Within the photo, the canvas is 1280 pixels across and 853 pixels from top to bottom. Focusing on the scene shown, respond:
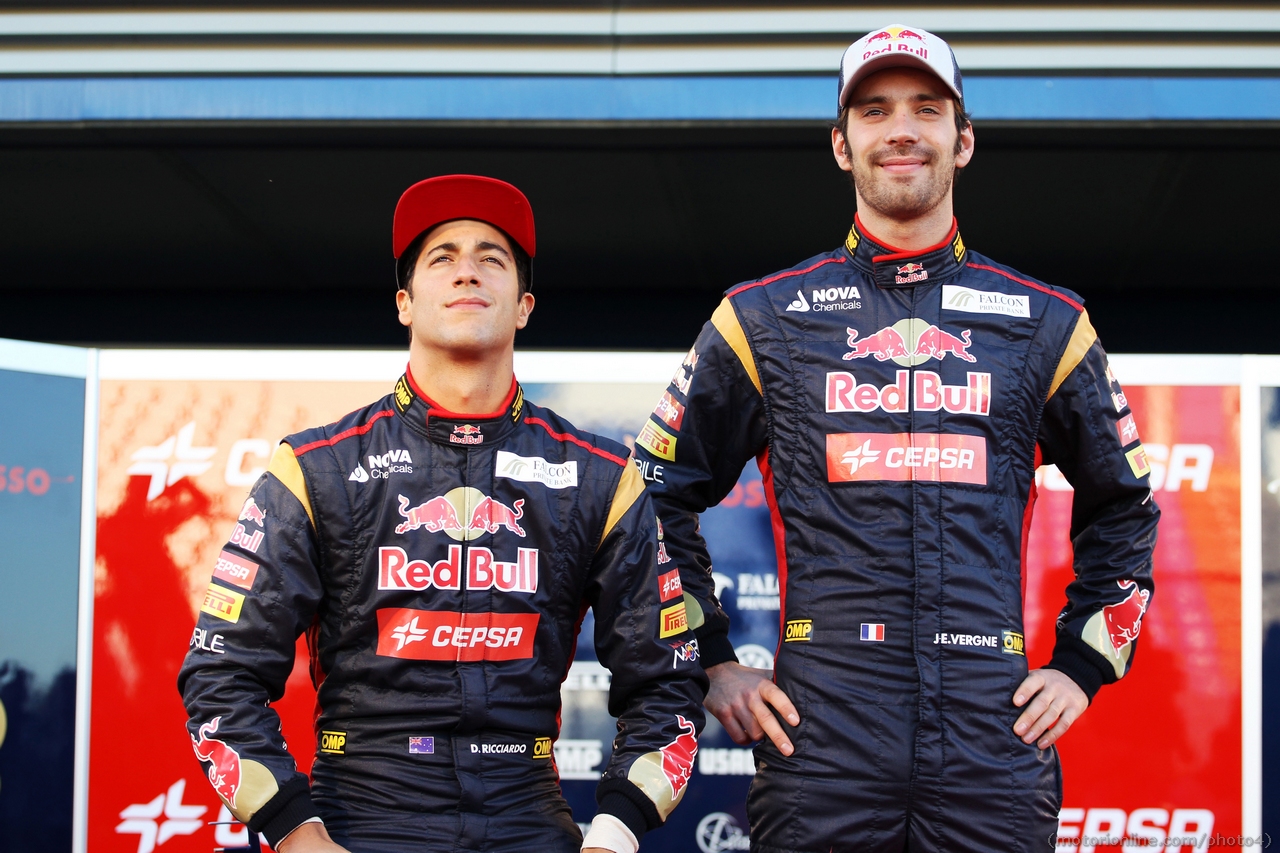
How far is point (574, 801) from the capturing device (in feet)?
10.6

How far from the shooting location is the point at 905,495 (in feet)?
6.67

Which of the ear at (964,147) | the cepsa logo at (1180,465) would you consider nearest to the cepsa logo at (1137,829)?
the cepsa logo at (1180,465)

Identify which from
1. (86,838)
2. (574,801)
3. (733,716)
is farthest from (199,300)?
(733,716)

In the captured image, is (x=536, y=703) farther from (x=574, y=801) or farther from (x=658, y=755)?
(x=574, y=801)

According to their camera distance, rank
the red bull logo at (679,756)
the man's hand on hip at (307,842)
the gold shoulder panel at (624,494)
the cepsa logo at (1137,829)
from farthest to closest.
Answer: the cepsa logo at (1137,829) → the gold shoulder panel at (624,494) → the red bull logo at (679,756) → the man's hand on hip at (307,842)

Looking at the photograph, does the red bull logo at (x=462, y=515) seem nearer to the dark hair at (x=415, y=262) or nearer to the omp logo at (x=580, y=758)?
the dark hair at (x=415, y=262)

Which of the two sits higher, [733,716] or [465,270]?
[465,270]

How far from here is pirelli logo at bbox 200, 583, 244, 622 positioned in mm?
1911

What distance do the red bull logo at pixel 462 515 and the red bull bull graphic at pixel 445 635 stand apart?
0.44ft

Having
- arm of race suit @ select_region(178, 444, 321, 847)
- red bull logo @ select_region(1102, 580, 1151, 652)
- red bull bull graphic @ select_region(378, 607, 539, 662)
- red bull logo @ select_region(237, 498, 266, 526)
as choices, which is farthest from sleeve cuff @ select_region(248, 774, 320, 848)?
red bull logo @ select_region(1102, 580, 1151, 652)

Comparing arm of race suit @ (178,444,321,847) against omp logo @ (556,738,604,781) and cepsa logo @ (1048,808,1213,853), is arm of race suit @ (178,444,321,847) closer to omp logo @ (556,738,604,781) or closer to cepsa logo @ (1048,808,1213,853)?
omp logo @ (556,738,604,781)

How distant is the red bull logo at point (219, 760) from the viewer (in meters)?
1.80

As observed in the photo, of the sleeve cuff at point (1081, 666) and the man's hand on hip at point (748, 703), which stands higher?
the sleeve cuff at point (1081, 666)

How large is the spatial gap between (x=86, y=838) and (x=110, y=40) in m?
2.84
